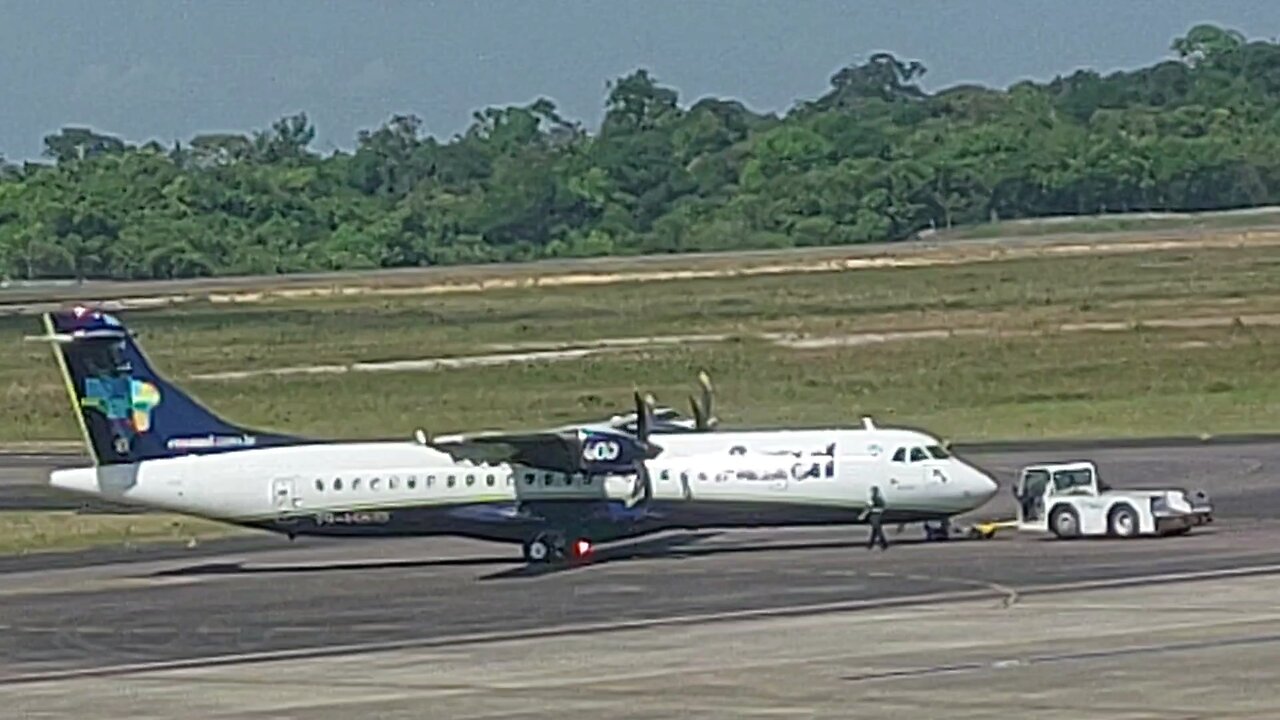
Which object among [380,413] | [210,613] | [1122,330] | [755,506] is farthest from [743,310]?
[210,613]

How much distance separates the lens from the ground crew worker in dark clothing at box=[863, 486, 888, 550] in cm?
5431

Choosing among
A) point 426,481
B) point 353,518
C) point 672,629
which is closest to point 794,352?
point 353,518

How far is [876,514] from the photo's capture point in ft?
179

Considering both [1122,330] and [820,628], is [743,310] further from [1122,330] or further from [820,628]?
[820,628]

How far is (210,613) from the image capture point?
1866 inches

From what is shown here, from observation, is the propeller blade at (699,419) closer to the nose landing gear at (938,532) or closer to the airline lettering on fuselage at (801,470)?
the airline lettering on fuselage at (801,470)

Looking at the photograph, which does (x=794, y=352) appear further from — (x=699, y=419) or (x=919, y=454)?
(x=919, y=454)

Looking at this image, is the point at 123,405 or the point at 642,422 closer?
the point at 642,422

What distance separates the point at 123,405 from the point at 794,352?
53.6m

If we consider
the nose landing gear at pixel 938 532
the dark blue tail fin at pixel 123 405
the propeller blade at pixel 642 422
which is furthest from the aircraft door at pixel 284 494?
the nose landing gear at pixel 938 532

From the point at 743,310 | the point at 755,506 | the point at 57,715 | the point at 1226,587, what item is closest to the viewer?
the point at 57,715

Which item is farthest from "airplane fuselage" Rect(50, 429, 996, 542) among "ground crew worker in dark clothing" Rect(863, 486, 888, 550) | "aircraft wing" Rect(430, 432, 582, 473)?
"aircraft wing" Rect(430, 432, 582, 473)

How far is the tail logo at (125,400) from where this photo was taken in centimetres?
5747

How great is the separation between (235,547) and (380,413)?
31.4 meters
